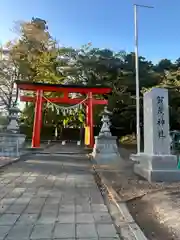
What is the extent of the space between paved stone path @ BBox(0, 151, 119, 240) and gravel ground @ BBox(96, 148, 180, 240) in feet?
1.86

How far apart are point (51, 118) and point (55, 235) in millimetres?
28736

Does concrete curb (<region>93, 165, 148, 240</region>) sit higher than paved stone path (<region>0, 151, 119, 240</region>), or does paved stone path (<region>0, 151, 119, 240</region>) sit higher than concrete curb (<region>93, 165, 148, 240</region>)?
paved stone path (<region>0, 151, 119, 240</region>)

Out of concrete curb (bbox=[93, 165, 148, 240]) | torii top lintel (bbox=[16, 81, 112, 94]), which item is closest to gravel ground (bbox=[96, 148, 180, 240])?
concrete curb (bbox=[93, 165, 148, 240])

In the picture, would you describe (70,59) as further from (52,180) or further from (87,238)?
(87,238)

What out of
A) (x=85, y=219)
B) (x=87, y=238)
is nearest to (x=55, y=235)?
(x=87, y=238)

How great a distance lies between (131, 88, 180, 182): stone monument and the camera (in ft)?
26.0

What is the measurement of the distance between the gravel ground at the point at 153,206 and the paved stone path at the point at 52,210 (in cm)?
57

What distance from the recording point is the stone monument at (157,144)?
7.91 meters

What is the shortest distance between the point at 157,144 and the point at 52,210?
184 inches

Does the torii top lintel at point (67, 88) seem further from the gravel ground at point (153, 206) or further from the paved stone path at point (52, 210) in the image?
the gravel ground at point (153, 206)

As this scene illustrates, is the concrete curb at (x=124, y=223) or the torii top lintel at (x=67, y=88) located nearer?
the concrete curb at (x=124, y=223)

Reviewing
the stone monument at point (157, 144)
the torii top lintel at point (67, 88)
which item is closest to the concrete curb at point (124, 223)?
the stone monument at point (157, 144)

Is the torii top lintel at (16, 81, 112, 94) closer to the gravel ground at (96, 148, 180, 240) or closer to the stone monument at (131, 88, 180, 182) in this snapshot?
the stone monument at (131, 88, 180, 182)

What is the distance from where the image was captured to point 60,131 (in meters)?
38.7
